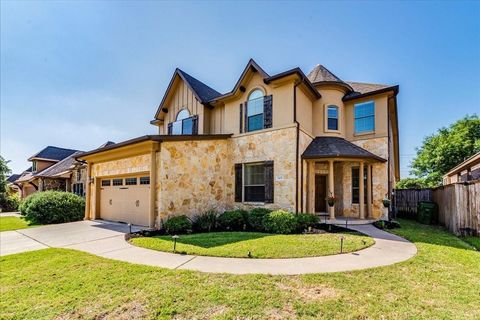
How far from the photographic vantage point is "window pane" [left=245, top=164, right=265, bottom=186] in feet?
39.0

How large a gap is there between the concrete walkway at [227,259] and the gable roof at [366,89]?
708 centimetres

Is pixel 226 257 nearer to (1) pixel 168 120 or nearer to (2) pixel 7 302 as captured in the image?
(2) pixel 7 302

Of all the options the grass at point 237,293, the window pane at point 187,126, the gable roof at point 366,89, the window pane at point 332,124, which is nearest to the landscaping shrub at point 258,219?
the grass at point 237,293

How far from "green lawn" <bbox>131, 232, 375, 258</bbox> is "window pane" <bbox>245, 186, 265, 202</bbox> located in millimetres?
3183

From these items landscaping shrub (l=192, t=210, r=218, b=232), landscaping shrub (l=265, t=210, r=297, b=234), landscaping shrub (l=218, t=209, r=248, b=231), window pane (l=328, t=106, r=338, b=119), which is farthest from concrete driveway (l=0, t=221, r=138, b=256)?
window pane (l=328, t=106, r=338, b=119)

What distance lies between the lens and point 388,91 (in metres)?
12.2

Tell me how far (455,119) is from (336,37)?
29412mm

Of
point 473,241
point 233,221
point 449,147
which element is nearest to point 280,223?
point 233,221

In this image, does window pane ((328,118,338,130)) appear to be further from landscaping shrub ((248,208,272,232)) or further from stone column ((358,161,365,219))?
landscaping shrub ((248,208,272,232))

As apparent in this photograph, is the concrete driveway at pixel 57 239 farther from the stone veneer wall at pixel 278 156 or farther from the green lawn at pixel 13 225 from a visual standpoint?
the stone veneer wall at pixel 278 156

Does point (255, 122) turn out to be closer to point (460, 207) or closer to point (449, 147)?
point (460, 207)

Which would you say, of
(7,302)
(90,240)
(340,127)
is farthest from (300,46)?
(7,302)

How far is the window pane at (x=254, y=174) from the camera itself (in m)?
11.9

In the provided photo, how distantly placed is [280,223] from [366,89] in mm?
9575
